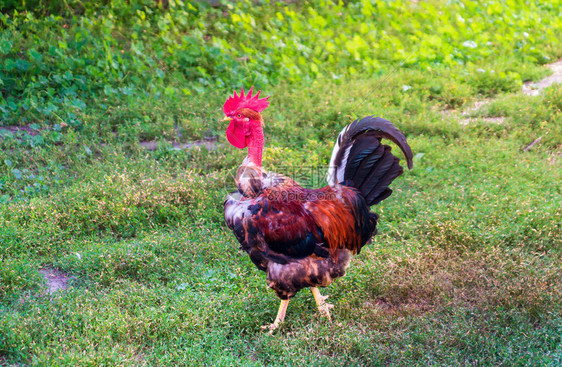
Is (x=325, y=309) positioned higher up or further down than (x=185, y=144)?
higher up

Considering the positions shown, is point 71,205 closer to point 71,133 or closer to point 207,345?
point 71,133

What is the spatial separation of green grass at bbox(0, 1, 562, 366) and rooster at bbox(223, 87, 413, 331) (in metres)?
0.55

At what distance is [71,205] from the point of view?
582cm

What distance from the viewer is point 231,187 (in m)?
6.48

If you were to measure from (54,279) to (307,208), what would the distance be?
260 centimetres

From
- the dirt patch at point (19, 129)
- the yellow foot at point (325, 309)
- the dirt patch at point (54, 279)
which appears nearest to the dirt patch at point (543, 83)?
the yellow foot at point (325, 309)

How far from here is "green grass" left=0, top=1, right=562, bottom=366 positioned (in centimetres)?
423

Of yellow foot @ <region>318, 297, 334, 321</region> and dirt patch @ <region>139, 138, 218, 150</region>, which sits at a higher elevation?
Answer: yellow foot @ <region>318, 297, 334, 321</region>

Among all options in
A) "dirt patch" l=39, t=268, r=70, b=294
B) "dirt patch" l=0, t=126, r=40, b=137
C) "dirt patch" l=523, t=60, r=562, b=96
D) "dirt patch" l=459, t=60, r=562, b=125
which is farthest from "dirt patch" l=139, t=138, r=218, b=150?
"dirt patch" l=523, t=60, r=562, b=96

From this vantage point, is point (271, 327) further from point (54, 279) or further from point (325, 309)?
point (54, 279)

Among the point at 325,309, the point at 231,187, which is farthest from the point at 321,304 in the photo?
the point at 231,187

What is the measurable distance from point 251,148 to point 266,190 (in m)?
0.41

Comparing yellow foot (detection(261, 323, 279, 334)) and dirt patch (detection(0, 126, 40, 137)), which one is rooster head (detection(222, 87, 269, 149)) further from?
dirt patch (detection(0, 126, 40, 137))

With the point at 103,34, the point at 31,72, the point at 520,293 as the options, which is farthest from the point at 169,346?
the point at 103,34
